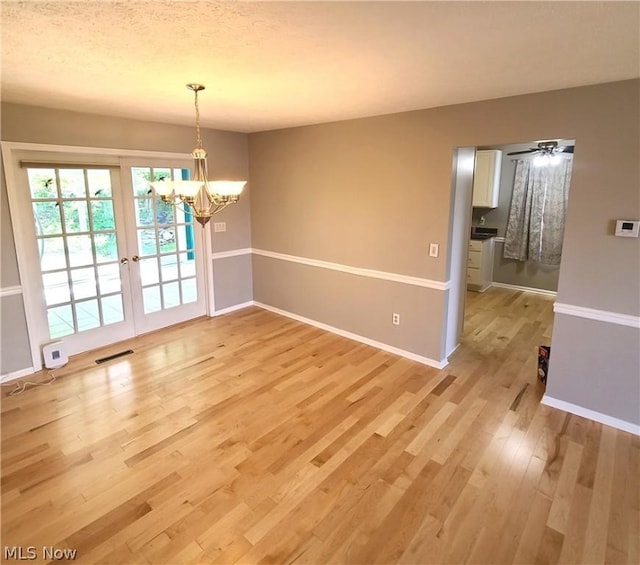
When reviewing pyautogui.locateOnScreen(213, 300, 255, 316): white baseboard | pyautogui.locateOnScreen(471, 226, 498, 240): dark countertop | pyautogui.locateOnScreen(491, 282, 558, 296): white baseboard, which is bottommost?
pyautogui.locateOnScreen(213, 300, 255, 316): white baseboard

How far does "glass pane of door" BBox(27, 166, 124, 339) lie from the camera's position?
3512 millimetres

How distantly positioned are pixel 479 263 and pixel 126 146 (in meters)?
5.22

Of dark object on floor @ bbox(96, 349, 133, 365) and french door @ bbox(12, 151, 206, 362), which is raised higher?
french door @ bbox(12, 151, 206, 362)

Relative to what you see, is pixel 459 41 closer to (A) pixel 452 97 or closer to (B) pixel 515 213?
(A) pixel 452 97

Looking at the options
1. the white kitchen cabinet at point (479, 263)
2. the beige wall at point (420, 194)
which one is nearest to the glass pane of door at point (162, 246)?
the beige wall at point (420, 194)

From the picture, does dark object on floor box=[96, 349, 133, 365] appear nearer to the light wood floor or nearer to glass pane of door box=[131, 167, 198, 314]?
the light wood floor

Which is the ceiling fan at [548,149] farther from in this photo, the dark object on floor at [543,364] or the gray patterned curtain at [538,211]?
the dark object on floor at [543,364]

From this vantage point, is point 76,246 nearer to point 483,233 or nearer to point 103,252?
point 103,252

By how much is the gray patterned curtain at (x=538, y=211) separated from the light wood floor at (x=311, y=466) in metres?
3.02

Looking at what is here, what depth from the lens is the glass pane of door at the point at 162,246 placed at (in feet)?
13.8

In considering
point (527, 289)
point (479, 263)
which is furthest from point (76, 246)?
point (527, 289)

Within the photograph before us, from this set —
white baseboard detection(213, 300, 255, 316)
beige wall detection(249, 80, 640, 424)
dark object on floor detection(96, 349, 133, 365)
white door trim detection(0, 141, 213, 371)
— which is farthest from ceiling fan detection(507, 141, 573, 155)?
dark object on floor detection(96, 349, 133, 365)

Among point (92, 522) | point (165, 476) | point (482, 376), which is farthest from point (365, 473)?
point (482, 376)

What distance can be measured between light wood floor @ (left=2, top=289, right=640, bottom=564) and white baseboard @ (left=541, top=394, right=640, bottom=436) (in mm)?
70
